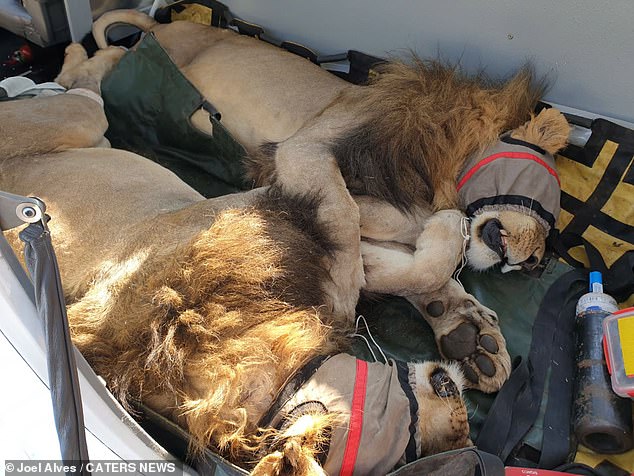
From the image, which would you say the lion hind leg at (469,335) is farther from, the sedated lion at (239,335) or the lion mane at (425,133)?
the lion mane at (425,133)

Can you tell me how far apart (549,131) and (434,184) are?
1.30 feet

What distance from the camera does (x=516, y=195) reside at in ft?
6.46

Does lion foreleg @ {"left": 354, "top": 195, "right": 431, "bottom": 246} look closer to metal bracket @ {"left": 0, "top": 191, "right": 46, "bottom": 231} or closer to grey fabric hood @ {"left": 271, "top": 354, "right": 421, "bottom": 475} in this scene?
grey fabric hood @ {"left": 271, "top": 354, "right": 421, "bottom": 475}

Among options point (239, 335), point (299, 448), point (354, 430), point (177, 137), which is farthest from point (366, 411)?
point (177, 137)

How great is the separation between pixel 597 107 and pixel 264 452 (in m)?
1.61

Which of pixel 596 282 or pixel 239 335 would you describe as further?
pixel 596 282

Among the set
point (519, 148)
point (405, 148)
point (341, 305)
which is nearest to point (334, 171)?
point (405, 148)

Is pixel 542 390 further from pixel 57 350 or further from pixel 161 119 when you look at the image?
pixel 161 119

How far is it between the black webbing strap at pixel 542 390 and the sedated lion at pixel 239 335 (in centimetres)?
23

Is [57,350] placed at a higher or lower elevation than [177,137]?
higher

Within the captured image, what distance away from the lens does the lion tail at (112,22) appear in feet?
9.98

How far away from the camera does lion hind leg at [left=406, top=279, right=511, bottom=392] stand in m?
1.79

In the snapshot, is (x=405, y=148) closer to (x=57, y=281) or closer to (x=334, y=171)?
(x=334, y=171)

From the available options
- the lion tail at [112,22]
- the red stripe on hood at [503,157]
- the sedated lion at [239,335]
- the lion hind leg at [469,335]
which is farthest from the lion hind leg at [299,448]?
the lion tail at [112,22]
